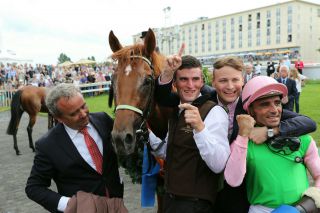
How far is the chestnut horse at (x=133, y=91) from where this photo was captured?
2.33 meters

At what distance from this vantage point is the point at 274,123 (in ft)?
6.61

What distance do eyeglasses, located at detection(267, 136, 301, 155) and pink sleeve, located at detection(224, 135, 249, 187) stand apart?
0.85 feet

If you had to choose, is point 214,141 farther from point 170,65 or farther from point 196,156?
point 170,65

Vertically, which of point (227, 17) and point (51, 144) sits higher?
point (227, 17)

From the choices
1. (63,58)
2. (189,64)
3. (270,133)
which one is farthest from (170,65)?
(63,58)

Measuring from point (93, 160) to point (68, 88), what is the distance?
55 cm

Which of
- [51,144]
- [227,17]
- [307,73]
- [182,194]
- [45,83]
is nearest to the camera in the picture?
[182,194]

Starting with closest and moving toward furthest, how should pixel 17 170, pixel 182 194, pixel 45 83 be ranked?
pixel 182 194, pixel 17 170, pixel 45 83

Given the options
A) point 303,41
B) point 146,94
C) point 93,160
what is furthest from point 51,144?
point 303,41

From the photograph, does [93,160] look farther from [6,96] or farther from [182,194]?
[6,96]

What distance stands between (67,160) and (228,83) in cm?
129

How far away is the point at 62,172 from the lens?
2.21 meters

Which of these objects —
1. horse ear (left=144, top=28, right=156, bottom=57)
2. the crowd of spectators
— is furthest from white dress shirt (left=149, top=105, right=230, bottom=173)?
the crowd of spectators

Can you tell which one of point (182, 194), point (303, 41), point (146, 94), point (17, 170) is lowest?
point (17, 170)
